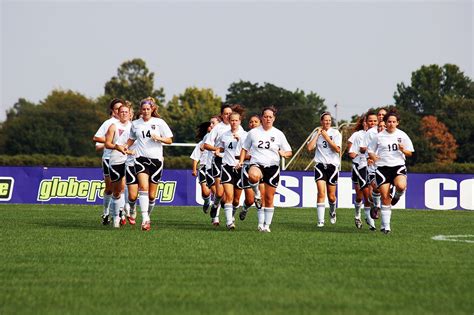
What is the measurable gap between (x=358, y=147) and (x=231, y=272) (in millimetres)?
10461

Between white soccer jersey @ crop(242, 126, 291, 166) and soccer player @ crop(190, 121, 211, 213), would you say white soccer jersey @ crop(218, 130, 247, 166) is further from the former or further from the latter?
soccer player @ crop(190, 121, 211, 213)

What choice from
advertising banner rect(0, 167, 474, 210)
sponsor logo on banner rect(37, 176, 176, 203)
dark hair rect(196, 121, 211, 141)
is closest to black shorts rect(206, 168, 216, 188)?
dark hair rect(196, 121, 211, 141)

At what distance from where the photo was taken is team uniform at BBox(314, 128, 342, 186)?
20.3 m

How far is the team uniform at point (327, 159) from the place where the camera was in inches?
800

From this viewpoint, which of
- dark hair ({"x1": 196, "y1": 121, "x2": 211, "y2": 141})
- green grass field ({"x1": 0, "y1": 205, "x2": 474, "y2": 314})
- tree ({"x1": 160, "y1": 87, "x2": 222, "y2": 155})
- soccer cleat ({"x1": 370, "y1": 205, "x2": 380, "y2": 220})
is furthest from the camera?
tree ({"x1": 160, "y1": 87, "x2": 222, "y2": 155})

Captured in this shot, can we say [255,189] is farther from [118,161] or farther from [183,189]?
[183,189]

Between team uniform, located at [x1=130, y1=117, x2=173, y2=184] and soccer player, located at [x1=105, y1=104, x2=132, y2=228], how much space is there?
0.59 metres

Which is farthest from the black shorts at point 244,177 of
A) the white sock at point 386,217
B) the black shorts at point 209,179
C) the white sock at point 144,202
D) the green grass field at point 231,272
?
the black shorts at point 209,179

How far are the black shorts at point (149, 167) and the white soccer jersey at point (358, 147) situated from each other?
4722mm

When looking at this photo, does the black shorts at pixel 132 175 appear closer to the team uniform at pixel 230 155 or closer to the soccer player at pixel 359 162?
the team uniform at pixel 230 155

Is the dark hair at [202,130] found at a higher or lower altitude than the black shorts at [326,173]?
higher

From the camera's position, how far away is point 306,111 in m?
120

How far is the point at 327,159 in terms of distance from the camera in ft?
66.6

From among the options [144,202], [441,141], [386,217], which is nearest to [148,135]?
[144,202]
